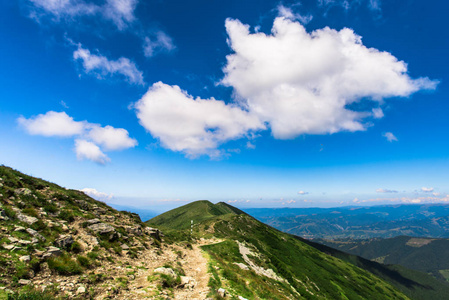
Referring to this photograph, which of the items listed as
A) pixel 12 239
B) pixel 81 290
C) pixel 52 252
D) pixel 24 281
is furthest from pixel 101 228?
pixel 24 281

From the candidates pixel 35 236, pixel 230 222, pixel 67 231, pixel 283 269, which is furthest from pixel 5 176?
pixel 230 222

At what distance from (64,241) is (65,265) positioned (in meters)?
4.43

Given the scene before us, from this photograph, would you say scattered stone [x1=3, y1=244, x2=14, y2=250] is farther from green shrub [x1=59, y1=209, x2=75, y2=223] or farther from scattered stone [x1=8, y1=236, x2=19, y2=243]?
green shrub [x1=59, y1=209, x2=75, y2=223]

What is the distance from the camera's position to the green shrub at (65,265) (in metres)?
15.8

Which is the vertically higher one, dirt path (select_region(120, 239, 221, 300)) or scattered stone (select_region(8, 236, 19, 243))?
scattered stone (select_region(8, 236, 19, 243))

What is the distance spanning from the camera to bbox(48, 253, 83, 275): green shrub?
15828 mm

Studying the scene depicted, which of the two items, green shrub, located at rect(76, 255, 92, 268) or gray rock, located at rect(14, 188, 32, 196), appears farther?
gray rock, located at rect(14, 188, 32, 196)

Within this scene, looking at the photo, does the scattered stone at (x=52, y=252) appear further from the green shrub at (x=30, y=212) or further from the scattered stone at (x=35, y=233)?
the green shrub at (x=30, y=212)

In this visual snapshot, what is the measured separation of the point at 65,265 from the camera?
1631 cm

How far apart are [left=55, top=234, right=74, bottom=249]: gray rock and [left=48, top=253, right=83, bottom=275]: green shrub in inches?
69.8

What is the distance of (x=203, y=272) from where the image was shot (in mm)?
26766

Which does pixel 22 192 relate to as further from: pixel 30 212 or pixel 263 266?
pixel 263 266

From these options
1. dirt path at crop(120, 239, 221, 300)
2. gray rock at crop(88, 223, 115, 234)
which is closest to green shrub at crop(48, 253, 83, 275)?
dirt path at crop(120, 239, 221, 300)

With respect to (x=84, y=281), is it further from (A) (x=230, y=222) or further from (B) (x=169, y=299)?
(A) (x=230, y=222)
